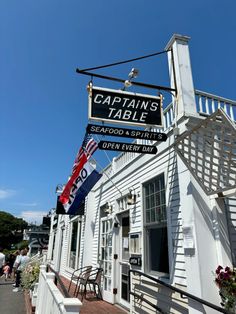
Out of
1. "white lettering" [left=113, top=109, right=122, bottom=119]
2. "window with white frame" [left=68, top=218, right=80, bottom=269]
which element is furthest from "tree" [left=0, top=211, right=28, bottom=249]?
"white lettering" [left=113, top=109, right=122, bottom=119]

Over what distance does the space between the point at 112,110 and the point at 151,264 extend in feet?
10.6

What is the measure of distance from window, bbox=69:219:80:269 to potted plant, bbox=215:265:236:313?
8514 mm

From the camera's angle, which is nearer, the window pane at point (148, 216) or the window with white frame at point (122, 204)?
the window pane at point (148, 216)

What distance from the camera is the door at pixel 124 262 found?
6605 mm

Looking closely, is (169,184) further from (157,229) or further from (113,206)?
(113,206)

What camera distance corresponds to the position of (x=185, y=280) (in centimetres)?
409

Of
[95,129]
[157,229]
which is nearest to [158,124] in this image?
[95,129]

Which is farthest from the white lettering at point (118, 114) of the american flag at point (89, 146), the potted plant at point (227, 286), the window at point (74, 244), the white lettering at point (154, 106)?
the window at point (74, 244)

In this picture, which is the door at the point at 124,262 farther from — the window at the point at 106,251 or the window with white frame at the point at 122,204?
the window at the point at 106,251

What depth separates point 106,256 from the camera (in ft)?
26.1

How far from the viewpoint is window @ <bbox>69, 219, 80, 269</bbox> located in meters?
11.3

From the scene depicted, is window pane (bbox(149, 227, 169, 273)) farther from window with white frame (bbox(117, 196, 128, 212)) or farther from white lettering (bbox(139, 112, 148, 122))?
white lettering (bbox(139, 112, 148, 122))

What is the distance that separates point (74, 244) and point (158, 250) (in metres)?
7.81

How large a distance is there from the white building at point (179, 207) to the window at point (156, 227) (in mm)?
18
